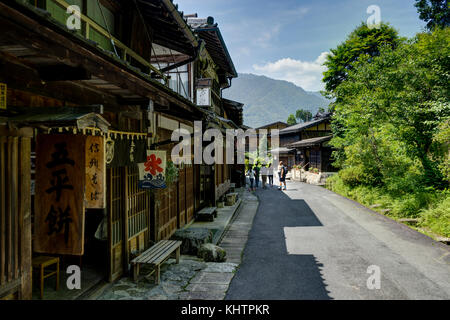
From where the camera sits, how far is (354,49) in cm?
2905

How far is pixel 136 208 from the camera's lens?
25.1 feet


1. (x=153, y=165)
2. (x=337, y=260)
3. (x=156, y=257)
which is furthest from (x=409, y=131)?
(x=156, y=257)

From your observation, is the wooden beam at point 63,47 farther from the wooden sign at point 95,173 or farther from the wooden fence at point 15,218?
the wooden fence at point 15,218

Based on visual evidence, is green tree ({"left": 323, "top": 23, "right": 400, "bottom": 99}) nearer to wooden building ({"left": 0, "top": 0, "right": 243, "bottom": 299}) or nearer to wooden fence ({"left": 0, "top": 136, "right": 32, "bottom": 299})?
wooden building ({"left": 0, "top": 0, "right": 243, "bottom": 299})

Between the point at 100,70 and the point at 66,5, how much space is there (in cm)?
267

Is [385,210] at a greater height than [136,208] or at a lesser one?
lesser

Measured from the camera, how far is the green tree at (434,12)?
26078 millimetres

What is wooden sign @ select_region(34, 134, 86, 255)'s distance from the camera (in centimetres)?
→ 412

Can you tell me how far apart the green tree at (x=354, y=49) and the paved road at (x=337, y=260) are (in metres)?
18.4

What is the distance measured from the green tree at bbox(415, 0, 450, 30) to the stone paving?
1185 inches

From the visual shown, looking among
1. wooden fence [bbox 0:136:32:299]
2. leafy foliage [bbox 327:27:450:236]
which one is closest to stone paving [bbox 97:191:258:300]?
wooden fence [bbox 0:136:32:299]

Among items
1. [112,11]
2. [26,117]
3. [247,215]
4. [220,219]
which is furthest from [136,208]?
[247,215]

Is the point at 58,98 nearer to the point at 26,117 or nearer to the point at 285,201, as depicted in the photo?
the point at 26,117

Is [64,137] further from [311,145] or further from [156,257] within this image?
[311,145]
